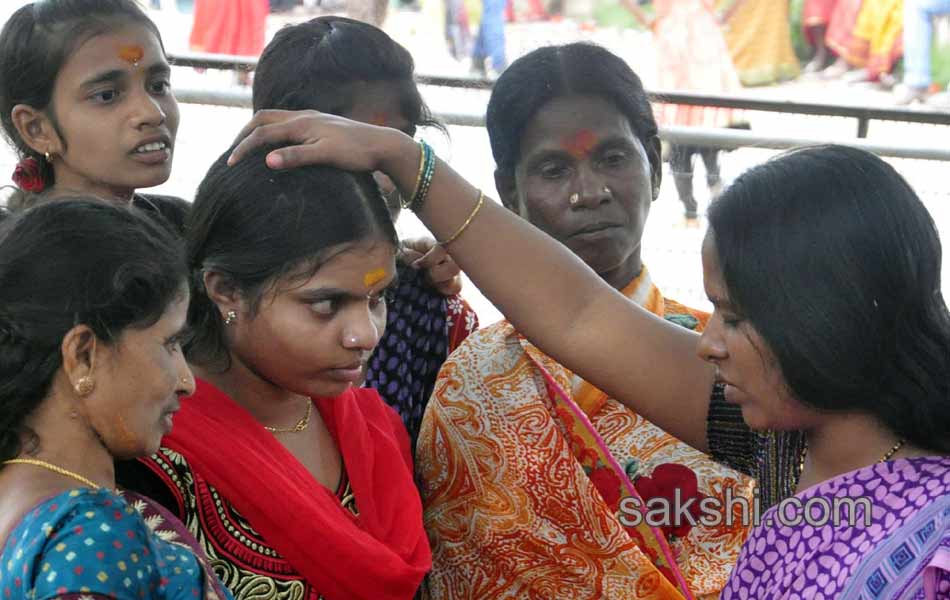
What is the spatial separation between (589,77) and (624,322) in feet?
2.24

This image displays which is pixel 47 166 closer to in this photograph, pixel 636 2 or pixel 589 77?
pixel 589 77

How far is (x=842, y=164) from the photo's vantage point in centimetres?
171

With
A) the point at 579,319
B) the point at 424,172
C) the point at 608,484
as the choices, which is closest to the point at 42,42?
the point at 424,172

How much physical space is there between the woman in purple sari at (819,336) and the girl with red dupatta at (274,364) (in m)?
0.12

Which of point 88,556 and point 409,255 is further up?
point 88,556

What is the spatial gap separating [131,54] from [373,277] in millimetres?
950

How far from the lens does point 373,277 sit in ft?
6.56

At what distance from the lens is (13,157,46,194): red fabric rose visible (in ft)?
8.55

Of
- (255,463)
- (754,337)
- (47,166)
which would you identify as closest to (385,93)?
(47,166)

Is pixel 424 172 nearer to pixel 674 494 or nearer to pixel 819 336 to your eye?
pixel 819 336

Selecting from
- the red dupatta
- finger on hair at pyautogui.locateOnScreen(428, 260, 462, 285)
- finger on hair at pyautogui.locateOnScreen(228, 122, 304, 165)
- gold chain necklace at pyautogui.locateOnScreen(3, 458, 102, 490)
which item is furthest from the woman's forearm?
gold chain necklace at pyautogui.locateOnScreen(3, 458, 102, 490)

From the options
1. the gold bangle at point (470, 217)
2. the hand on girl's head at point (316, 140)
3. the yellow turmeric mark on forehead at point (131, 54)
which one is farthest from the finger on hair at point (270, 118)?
the yellow turmeric mark on forehead at point (131, 54)

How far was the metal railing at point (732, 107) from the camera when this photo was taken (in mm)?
4547

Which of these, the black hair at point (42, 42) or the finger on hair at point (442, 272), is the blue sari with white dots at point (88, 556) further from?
the black hair at point (42, 42)
